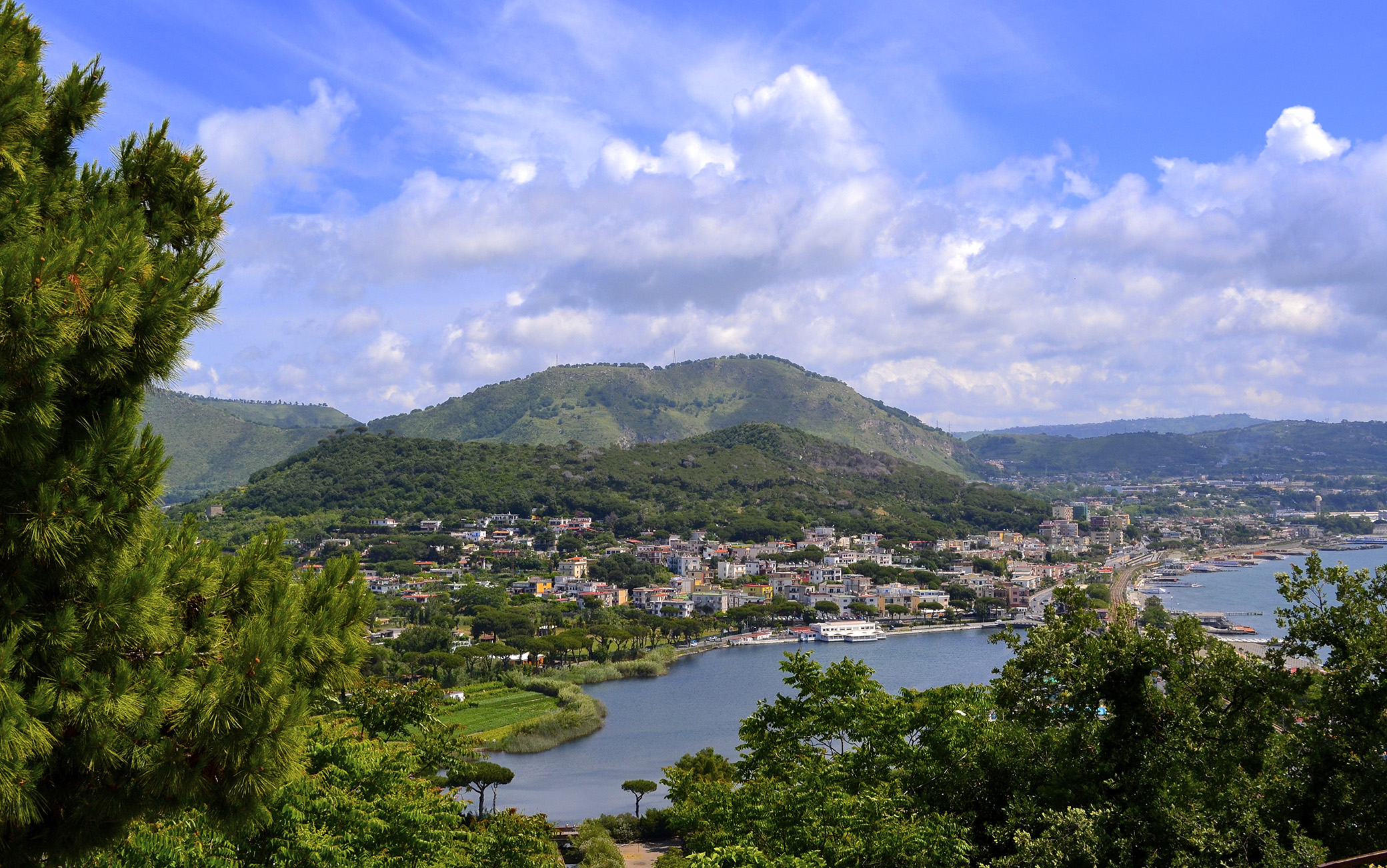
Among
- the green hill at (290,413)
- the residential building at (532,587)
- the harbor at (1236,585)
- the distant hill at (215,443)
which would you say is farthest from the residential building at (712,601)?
the green hill at (290,413)

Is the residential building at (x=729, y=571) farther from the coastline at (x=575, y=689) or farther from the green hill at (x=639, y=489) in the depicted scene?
the coastline at (x=575, y=689)

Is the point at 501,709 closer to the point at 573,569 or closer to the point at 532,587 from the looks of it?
the point at 532,587

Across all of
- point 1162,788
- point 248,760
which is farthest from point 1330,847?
point 248,760

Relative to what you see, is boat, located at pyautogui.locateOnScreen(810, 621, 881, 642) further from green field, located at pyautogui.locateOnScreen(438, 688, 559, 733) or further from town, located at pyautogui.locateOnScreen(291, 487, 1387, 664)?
green field, located at pyautogui.locateOnScreen(438, 688, 559, 733)

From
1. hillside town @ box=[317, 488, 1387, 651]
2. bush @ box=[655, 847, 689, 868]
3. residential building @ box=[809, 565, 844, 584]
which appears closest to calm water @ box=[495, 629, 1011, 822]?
hillside town @ box=[317, 488, 1387, 651]

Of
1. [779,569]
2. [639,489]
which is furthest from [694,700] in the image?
[639,489]

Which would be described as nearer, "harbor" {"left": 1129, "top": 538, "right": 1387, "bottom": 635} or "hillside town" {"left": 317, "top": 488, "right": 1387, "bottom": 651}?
"harbor" {"left": 1129, "top": 538, "right": 1387, "bottom": 635}
